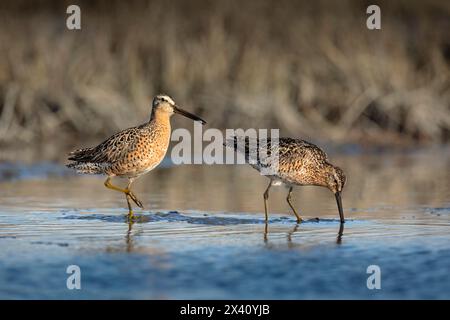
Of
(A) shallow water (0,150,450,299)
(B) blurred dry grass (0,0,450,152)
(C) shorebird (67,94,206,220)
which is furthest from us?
(B) blurred dry grass (0,0,450,152)

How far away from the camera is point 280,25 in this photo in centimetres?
1742

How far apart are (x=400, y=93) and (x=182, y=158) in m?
4.05

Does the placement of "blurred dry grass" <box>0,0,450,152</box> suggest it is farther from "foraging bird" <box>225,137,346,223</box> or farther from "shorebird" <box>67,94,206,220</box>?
"foraging bird" <box>225,137,346,223</box>

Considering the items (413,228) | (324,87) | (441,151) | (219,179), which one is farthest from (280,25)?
(413,228)

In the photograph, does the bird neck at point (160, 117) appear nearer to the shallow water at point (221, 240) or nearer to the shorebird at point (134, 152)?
the shorebird at point (134, 152)

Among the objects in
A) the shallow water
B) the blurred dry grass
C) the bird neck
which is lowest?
the shallow water

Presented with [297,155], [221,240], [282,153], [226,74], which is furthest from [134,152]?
[226,74]

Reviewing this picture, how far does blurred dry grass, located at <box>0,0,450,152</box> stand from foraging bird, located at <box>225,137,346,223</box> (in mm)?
5394

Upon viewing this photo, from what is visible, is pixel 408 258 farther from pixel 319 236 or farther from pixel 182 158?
pixel 182 158

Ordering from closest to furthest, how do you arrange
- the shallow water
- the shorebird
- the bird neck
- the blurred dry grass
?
the shallow water
the shorebird
the bird neck
the blurred dry grass

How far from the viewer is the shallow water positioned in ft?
21.0

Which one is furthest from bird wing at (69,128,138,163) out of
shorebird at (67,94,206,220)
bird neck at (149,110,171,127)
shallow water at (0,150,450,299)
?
shallow water at (0,150,450,299)

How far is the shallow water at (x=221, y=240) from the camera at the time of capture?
641 centimetres
